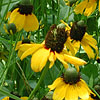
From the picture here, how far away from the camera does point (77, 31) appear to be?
0.95 m

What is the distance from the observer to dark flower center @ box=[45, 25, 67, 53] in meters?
0.68

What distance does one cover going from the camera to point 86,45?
936 millimetres

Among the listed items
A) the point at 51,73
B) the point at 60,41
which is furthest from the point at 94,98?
the point at 60,41

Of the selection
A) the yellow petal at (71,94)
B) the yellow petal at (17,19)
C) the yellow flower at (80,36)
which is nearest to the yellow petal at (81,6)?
the yellow flower at (80,36)

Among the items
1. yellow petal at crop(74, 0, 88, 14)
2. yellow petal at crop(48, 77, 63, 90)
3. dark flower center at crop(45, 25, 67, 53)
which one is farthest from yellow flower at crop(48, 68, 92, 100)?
yellow petal at crop(74, 0, 88, 14)

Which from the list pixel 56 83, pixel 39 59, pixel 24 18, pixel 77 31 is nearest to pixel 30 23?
pixel 24 18

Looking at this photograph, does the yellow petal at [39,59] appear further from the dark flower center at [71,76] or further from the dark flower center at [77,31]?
the dark flower center at [77,31]

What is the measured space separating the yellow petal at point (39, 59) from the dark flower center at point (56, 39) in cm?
4

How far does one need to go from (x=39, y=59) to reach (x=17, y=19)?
0.35 meters

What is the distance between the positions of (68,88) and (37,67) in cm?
21

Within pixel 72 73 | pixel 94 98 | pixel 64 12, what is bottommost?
pixel 94 98

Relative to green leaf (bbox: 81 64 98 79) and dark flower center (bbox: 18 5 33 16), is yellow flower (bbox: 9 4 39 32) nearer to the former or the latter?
dark flower center (bbox: 18 5 33 16)

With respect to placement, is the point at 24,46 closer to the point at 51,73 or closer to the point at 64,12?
the point at 51,73

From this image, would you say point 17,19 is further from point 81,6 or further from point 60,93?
point 60,93
